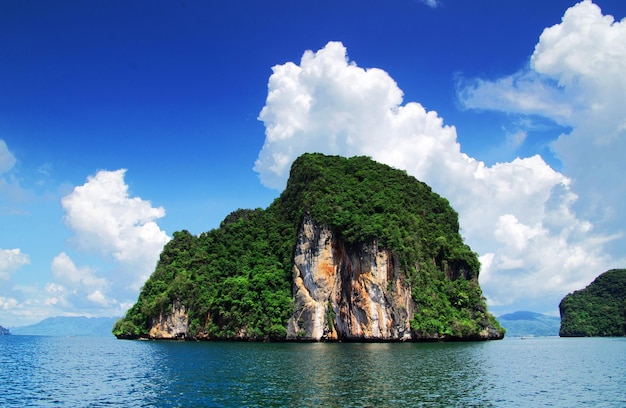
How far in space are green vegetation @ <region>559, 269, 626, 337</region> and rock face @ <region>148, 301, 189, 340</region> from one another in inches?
4385

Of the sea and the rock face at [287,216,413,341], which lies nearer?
the sea

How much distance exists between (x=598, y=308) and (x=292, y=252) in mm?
101934

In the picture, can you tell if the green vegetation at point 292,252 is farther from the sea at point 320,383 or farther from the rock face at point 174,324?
the sea at point 320,383

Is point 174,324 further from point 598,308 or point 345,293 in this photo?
point 598,308

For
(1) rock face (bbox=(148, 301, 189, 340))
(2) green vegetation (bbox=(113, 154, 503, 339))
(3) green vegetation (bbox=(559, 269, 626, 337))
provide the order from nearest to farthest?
1. (2) green vegetation (bbox=(113, 154, 503, 339))
2. (1) rock face (bbox=(148, 301, 189, 340))
3. (3) green vegetation (bbox=(559, 269, 626, 337))

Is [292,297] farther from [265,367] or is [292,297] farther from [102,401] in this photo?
[102,401]

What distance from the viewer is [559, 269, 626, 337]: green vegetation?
5295 inches

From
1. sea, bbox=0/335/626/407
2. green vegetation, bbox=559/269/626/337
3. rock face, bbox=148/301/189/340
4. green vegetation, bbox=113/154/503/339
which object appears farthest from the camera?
green vegetation, bbox=559/269/626/337

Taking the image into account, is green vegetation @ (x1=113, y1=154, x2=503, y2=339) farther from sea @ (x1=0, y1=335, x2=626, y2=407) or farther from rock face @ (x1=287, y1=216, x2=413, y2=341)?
sea @ (x1=0, y1=335, x2=626, y2=407)

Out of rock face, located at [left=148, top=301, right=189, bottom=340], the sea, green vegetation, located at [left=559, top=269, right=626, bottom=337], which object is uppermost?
green vegetation, located at [left=559, top=269, right=626, bottom=337]

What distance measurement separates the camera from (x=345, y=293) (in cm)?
7700

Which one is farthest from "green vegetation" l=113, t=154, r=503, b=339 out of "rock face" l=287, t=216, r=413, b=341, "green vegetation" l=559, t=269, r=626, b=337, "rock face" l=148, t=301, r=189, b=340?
"green vegetation" l=559, t=269, r=626, b=337

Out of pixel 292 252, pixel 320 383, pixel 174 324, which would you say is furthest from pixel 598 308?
pixel 320 383

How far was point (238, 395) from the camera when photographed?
2614 centimetres
